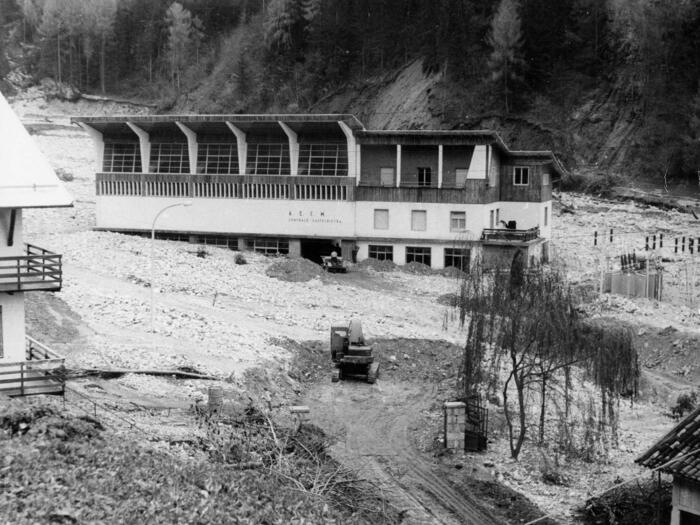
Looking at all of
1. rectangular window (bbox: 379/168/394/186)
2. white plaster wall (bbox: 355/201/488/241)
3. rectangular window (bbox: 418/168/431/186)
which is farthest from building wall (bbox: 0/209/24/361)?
rectangular window (bbox: 418/168/431/186)

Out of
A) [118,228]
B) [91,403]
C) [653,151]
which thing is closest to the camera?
[91,403]

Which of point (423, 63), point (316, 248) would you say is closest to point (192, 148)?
point (316, 248)

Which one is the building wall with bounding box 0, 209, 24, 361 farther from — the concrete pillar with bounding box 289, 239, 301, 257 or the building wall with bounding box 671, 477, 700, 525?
the concrete pillar with bounding box 289, 239, 301, 257

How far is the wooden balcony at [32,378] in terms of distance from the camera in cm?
1980

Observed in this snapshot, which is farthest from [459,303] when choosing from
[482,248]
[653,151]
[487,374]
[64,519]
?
[653,151]

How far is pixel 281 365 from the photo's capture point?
32.4 metres

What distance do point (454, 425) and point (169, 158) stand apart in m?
37.6

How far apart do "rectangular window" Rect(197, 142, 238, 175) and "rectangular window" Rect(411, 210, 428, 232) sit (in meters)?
11.5

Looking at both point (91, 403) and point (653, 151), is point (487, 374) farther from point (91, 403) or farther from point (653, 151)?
point (653, 151)

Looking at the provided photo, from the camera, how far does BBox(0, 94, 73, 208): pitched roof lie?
67.8ft

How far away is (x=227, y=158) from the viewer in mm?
58156

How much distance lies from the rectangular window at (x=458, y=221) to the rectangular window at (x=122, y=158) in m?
20.3

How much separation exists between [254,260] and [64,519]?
39.2m

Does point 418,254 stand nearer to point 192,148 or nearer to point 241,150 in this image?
point 241,150
